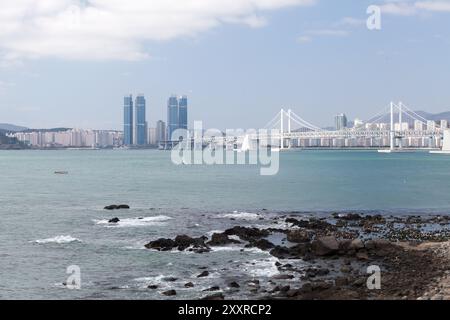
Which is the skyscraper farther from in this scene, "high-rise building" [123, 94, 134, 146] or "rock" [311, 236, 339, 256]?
"rock" [311, 236, 339, 256]

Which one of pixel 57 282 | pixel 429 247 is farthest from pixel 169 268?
pixel 429 247

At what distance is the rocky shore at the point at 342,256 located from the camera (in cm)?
1147

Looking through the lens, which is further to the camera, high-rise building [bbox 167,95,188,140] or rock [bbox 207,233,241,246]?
high-rise building [bbox 167,95,188,140]

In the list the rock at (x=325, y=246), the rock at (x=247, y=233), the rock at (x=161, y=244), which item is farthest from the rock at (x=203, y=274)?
the rock at (x=247, y=233)

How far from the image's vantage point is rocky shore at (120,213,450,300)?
37.6ft

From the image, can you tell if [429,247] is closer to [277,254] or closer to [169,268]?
[277,254]

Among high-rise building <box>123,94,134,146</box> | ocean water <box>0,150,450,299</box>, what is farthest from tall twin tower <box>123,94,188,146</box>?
ocean water <box>0,150,450,299</box>

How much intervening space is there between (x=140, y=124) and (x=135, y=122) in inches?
125

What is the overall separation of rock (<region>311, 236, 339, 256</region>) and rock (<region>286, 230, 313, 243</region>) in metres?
1.88

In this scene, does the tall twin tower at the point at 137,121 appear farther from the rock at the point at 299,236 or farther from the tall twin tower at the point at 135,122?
the rock at the point at 299,236

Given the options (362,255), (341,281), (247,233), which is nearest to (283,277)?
(341,281)

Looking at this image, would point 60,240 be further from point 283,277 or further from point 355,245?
point 355,245

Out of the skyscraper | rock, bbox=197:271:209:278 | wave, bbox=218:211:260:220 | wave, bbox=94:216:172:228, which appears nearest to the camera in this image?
rock, bbox=197:271:209:278

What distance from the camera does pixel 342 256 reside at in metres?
15.4
